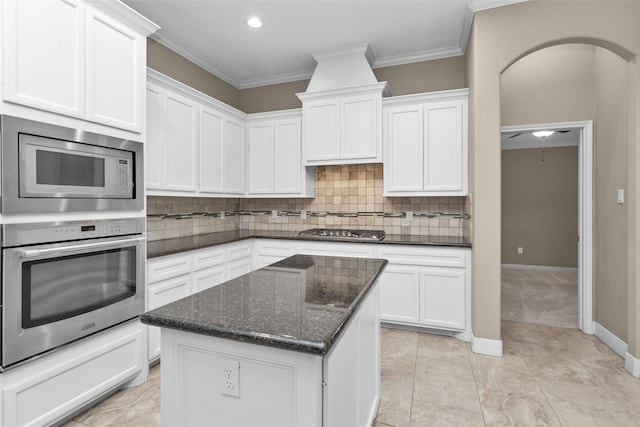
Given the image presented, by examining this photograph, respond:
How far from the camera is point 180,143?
3.10 meters

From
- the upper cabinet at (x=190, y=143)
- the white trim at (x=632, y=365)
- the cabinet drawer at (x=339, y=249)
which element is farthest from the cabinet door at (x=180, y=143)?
the white trim at (x=632, y=365)

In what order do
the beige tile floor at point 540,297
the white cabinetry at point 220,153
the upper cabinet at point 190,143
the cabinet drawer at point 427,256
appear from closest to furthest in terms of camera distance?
1. the upper cabinet at point 190,143
2. the cabinet drawer at point 427,256
3. the white cabinetry at point 220,153
4. the beige tile floor at point 540,297

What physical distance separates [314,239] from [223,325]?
2599 mm

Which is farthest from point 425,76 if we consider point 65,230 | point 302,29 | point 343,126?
point 65,230

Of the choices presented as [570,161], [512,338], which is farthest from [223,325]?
[570,161]

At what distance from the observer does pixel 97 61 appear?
200 cm

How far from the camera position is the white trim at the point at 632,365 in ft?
7.86

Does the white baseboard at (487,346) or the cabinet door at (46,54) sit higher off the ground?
the cabinet door at (46,54)

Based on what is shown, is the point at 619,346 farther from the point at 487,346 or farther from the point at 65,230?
the point at 65,230

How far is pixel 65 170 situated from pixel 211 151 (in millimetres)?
1777

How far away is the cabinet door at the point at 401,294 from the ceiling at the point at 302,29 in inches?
93.2

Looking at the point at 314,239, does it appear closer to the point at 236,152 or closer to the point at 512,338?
the point at 236,152

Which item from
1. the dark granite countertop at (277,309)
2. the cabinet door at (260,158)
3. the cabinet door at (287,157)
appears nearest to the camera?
the dark granite countertop at (277,309)

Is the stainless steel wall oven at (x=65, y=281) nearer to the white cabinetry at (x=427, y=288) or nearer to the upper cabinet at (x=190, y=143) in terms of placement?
the upper cabinet at (x=190, y=143)
